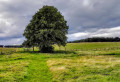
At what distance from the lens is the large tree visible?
1754 inches

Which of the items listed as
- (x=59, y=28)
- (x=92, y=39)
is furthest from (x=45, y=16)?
(x=92, y=39)

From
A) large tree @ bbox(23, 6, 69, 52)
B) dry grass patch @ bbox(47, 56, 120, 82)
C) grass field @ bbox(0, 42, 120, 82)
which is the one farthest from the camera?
large tree @ bbox(23, 6, 69, 52)

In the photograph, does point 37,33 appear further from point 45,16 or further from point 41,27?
point 45,16

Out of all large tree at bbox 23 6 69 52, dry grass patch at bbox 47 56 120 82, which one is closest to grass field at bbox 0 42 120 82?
dry grass patch at bbox 47 56 120 82

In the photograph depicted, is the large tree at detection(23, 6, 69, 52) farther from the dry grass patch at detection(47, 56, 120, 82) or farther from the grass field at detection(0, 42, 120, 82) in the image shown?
the dry grass patch at detection(47, 56, 120, 82)

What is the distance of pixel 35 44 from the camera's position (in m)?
48.8

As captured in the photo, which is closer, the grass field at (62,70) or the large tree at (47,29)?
the grass field at (62,70)

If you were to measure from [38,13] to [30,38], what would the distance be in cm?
1132

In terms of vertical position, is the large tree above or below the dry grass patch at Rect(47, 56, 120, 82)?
above

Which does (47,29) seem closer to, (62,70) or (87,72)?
(62,70)

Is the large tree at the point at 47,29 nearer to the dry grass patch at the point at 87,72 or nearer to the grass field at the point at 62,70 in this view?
the grass field at the point at 62,70

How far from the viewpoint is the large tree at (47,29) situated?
1754 inches

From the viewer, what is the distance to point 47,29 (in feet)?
151

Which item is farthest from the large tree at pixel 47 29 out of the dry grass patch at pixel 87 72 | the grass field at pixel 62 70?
the dry grass patch at pixel 87 72
